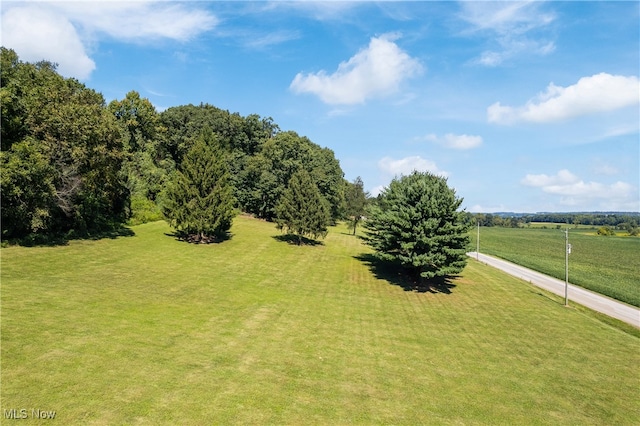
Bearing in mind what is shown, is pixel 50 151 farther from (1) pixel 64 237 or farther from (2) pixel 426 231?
(2) pixel 426 231

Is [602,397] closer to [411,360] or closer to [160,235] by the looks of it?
[411,360]

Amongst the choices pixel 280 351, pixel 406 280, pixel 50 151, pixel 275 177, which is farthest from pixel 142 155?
pixel 280 351

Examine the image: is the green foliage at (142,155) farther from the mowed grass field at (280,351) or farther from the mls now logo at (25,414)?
the mls now logo at (25,414)

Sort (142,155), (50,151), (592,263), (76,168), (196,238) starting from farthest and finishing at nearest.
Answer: (592,263)
(142,155)
(196,238)
(76,168)
(50,151)

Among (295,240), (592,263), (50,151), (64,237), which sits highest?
(50,151)

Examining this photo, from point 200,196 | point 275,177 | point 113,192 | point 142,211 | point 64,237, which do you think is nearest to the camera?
point 64,237

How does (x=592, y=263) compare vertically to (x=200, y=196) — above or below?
below

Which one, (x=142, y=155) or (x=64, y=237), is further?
(x=142, y=155)
